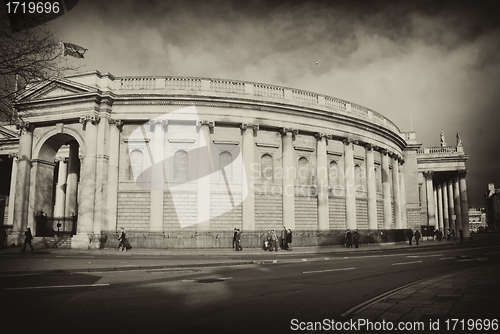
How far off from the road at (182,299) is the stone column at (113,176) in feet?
49.5

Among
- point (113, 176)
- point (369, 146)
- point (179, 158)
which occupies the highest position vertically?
point (369, 146)

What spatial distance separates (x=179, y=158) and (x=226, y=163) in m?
3.54

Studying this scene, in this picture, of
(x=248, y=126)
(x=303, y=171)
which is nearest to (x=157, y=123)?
(x=248, y=126)

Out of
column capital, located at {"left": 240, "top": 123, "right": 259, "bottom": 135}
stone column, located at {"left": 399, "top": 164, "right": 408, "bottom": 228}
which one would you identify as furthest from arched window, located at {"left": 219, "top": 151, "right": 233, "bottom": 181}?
stone column, located at {"left": 399, "top": 164, "right": 408, "bottom": 228}

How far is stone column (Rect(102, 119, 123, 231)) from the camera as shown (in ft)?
88.9

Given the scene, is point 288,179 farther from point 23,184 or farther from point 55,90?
point 23,184

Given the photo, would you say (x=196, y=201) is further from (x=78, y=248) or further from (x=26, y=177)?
(x=26, y=177)

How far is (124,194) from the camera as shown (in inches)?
1097

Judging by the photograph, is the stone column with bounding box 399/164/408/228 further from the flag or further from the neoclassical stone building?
the flag

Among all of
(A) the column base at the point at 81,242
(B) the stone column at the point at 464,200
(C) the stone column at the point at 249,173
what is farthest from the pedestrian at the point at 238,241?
(B) the stone column at the point at 464,200

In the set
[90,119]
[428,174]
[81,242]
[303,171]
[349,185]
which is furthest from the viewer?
[428,174]

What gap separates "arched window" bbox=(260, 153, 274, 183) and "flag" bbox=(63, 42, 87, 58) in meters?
16.4

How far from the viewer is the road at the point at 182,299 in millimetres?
6078

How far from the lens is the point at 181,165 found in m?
28.5
